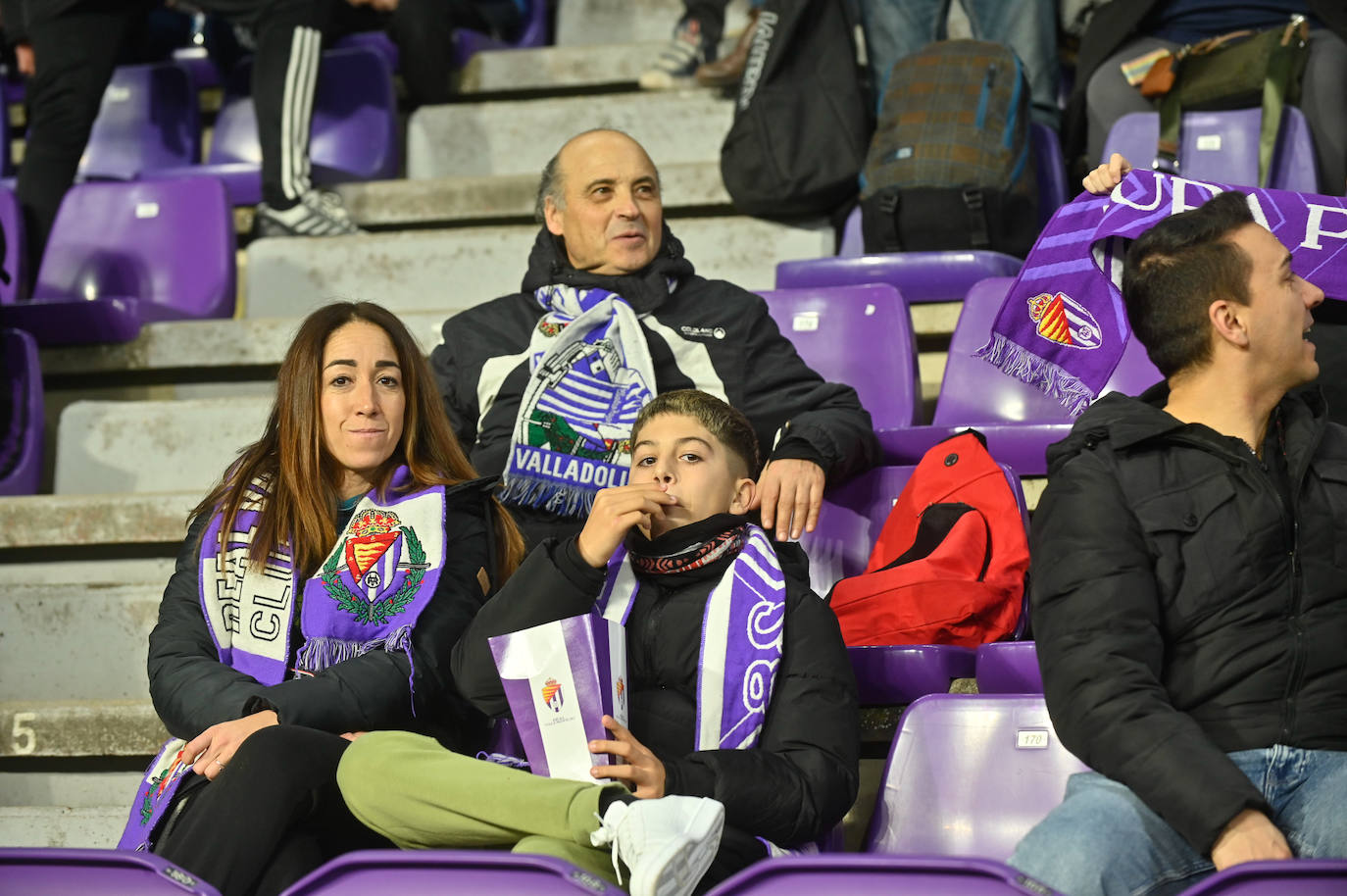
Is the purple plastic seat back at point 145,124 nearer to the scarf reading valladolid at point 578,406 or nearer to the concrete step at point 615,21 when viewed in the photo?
the concrete step at point 615,21

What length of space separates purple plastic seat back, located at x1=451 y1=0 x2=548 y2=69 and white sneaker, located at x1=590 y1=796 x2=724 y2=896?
3.69 meters

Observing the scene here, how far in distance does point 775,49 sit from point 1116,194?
1.76 m

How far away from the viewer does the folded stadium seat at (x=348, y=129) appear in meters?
4.45

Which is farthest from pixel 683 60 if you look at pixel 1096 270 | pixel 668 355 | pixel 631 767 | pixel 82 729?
pixel 631 767

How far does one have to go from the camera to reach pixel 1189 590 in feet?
5.78

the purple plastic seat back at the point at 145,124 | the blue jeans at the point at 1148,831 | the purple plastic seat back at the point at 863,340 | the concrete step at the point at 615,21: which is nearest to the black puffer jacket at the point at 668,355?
the purple plastic seat back at the point at 863,340

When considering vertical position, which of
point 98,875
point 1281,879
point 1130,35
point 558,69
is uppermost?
point 1130,35

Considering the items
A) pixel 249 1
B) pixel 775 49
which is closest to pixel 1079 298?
pixel 775 49

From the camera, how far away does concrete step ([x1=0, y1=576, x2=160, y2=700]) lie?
2.95 metres

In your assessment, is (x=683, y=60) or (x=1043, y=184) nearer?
(x=1043, y=184)

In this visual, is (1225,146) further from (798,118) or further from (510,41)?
(510,41)

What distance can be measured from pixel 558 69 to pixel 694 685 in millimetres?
3137

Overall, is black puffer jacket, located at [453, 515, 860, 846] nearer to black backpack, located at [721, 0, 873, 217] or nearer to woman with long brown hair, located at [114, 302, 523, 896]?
woman with long brown hair, located at [114, 302, 523, 896]

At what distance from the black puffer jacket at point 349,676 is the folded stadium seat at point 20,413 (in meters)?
1.37
